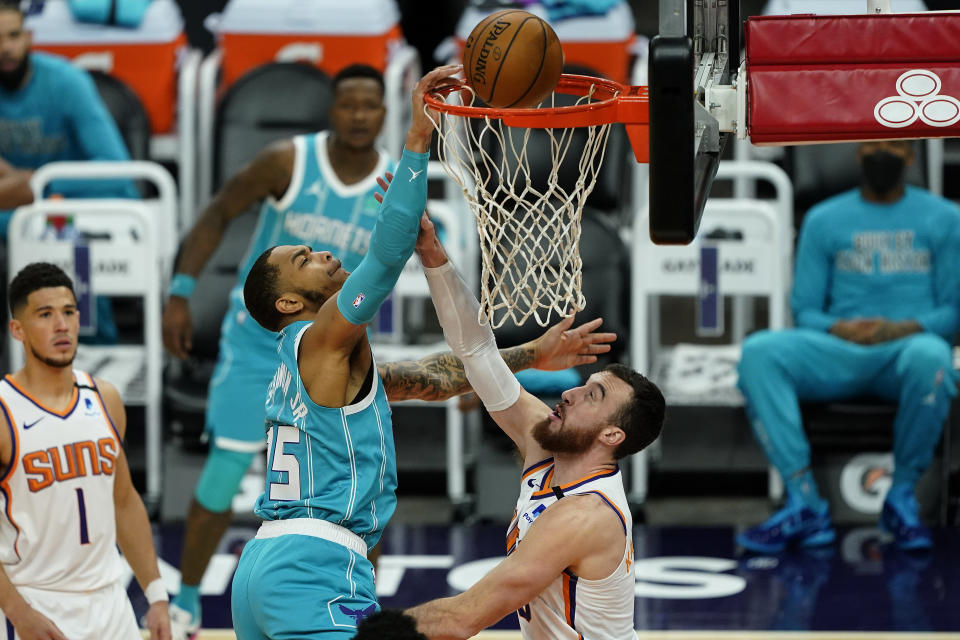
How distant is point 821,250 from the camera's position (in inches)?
294

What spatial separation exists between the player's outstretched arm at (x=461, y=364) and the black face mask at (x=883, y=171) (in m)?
3.08

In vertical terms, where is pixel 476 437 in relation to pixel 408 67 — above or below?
below

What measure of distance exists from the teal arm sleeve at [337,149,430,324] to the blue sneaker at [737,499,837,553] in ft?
11.5

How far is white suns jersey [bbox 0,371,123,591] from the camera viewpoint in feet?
15.9

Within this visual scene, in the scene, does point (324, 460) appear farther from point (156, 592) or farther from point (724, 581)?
point (724, 581)

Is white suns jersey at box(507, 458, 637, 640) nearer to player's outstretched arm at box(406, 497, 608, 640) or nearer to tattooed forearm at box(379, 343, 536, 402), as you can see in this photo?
player's outstretched arm at box(406, 497, 608, 640)

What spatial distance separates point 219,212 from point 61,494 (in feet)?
5.58

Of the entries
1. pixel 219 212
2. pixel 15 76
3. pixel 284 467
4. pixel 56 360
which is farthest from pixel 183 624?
pixel 15 76

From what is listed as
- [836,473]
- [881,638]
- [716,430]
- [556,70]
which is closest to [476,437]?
[716,430]

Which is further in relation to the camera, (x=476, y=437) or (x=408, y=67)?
(x=408, y=67)

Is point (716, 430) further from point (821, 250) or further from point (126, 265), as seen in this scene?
point (126, 265)

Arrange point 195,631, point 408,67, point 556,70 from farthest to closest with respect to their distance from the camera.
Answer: point 408,67 → point 195,631 → point 556,70

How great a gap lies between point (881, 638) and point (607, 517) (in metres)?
2.43

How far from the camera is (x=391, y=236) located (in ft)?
13.1
